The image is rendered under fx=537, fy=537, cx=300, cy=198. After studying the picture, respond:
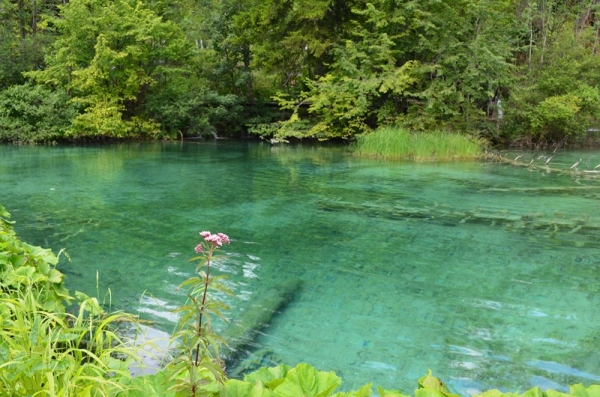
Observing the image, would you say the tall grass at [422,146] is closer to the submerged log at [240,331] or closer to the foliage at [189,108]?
the foliage at [189,108]

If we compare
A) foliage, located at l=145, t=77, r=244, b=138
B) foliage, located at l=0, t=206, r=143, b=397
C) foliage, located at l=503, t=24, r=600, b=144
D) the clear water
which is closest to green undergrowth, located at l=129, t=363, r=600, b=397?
foliage, located at l=0, t=206, r=143, b=397

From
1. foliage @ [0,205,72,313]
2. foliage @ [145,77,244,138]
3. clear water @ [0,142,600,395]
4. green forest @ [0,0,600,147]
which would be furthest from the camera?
foliage @ [145,77,244,138]

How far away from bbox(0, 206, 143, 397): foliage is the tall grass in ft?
39.0

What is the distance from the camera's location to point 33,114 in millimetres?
17938

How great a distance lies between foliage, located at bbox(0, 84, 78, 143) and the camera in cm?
1794

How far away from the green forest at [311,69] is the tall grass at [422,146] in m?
1.70

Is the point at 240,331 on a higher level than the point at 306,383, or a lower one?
lower

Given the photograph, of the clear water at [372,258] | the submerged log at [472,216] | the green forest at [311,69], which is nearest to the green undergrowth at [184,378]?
the clear water at [372,258]

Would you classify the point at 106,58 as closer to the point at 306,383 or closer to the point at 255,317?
the point at 255,317

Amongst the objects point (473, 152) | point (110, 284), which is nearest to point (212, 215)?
point (110, 284)

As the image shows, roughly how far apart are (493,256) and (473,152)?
9.73 m

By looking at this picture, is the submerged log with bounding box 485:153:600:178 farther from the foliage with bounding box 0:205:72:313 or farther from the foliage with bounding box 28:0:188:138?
the foliage with bounding box 28:0:188:138

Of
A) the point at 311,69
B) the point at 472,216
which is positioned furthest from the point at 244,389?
the point at 311,69

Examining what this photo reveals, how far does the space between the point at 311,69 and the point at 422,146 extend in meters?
9.21
